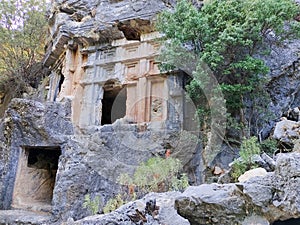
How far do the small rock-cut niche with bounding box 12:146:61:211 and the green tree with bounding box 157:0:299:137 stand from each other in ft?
14.7

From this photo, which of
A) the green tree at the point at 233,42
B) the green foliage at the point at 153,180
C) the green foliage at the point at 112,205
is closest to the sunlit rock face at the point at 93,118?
the green foliage at the point at 153,180

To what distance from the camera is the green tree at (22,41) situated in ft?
47.6

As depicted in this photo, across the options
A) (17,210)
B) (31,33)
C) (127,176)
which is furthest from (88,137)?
(31,33)

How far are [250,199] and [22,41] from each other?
1370 centimetres

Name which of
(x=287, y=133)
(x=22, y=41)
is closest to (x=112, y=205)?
(x=287, y=133)

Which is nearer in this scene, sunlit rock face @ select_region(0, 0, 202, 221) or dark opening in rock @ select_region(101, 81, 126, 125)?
sunlit rock face @ select_region(0, 0, 202, 221)

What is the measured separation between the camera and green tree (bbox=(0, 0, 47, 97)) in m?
14.5

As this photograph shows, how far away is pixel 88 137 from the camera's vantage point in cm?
872

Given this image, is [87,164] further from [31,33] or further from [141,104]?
[31,33]

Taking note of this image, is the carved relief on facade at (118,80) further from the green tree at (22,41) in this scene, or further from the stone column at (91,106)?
the green tree at (22,41)

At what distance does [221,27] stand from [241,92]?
1.81 meters

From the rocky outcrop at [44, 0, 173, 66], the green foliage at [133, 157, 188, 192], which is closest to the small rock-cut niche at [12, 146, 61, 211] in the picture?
the green foliage at [133, 157, 188, 192]

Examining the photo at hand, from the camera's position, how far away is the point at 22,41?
14617 millimetres

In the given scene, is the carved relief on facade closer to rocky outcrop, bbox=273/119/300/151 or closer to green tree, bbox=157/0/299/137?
green tree, bbox=157/0/299/137
